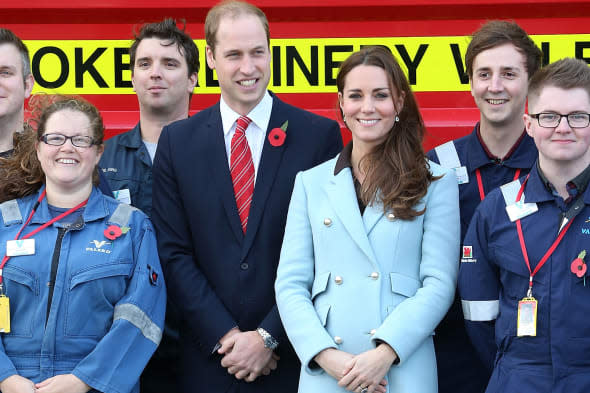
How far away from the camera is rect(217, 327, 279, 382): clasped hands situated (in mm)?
2818

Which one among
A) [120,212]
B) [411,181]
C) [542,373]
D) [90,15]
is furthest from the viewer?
[90,15]

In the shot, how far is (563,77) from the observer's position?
2.60 m

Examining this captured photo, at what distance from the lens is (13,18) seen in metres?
3.25

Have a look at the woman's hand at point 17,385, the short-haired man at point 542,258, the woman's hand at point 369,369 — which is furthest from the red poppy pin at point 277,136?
the woman's hand at point 17,385

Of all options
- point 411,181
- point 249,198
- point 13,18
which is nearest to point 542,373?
point 411,181

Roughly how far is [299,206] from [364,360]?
579 mm

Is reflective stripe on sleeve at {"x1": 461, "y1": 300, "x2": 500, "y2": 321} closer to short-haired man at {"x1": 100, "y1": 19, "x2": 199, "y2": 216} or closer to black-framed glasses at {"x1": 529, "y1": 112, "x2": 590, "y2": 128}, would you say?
black-framed glasses at {"x1": 529, "y1": 112, "x2": 590, "y2": 128}

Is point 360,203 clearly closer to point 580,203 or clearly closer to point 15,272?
point 580,203

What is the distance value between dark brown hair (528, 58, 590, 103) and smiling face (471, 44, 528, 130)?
311mm

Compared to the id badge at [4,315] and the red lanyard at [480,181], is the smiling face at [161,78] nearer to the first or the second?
the id badge at [4,315]

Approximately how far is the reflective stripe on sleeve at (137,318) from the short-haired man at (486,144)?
104 cm

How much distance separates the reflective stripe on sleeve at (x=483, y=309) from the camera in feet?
8.77

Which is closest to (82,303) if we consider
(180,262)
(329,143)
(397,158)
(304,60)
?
(180,262)

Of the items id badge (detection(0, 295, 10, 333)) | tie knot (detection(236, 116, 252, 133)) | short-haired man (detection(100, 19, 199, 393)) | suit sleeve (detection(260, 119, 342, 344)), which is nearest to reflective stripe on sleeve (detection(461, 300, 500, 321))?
suit sleeve (detection(260, 119, 342, 344))
